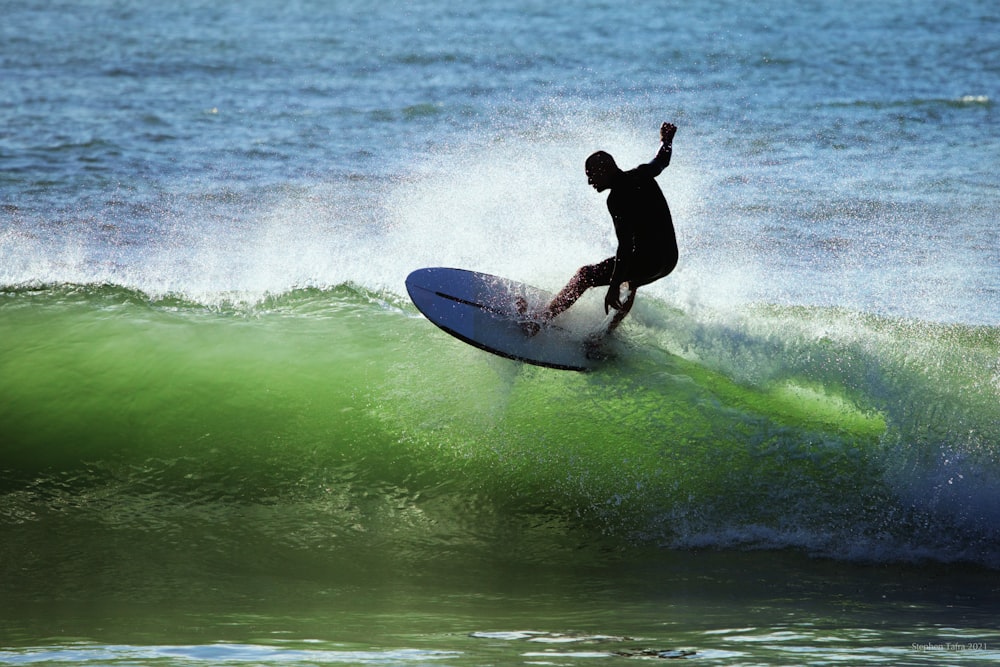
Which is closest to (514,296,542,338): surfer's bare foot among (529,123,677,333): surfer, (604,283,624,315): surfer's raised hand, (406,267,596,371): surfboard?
(406,267,596,371): surfboard

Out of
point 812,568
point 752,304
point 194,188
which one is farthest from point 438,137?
point 812,568

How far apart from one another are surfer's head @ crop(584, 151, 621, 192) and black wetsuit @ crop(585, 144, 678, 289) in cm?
5

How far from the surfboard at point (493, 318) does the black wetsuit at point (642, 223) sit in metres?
0.67

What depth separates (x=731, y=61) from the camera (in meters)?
22.1

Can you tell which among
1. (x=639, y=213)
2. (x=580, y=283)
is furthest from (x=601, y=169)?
(x=580, y=283)

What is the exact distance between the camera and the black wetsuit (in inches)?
219

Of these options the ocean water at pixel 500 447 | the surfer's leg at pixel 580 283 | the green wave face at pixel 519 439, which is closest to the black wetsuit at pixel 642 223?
the surfer's leg at pixel 580 283

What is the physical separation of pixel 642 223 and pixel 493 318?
1.05 meters

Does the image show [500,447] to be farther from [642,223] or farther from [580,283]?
[642,223]

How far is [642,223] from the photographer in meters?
5.59

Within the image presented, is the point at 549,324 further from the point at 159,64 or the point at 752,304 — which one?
the point at 159,64

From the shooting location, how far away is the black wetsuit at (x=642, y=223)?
5.57 m

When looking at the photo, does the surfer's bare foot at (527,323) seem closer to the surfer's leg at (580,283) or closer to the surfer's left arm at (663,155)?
the surfer's leg at (580,283)

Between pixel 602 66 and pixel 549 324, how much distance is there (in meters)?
17.8
